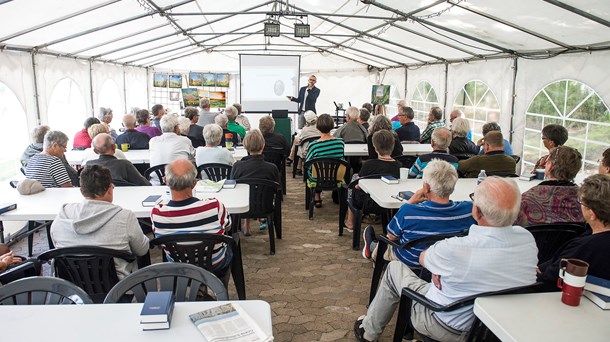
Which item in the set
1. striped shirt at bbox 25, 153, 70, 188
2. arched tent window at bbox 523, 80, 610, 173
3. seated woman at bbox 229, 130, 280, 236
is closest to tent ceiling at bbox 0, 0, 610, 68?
arched tent window at bbox 523, 80, 610, 173

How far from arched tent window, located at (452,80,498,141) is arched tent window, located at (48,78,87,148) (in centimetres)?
771

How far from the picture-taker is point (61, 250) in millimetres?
2402

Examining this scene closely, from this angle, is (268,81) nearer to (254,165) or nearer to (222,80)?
(222,80)

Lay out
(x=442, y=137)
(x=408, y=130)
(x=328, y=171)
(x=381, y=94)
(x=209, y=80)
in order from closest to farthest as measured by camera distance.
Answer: (x=442, y=137), (x=328, y=171), (x=408, y=130), (x=381, y=94), (x=209, y=80)

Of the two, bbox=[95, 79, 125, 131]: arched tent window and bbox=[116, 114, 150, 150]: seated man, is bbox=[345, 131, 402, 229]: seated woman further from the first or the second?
bbox=[95, 79, 125, 131]: arched tent window

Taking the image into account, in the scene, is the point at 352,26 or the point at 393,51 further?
the point at 393,51

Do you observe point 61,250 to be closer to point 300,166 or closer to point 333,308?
point 333,308

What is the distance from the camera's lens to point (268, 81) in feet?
38.2

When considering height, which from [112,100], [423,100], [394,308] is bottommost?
[394,308]

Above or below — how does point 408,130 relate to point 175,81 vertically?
below

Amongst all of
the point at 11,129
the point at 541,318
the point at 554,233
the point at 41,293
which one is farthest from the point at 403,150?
the point at 11,129

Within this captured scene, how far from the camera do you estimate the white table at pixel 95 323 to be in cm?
158

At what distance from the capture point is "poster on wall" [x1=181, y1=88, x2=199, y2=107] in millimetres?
14375

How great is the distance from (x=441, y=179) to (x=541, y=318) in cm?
112
